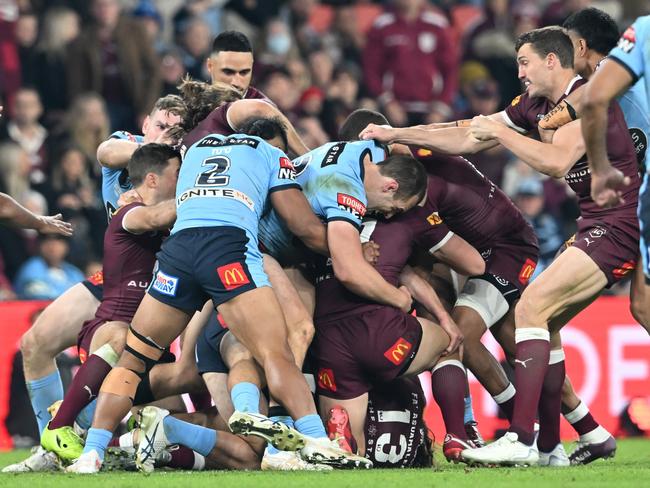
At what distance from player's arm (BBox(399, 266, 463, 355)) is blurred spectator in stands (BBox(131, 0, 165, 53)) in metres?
7.14

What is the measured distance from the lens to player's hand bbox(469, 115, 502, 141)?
832 cm

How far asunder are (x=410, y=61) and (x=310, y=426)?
9254mm

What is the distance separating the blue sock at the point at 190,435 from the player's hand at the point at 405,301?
142 cm

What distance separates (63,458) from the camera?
317 inches

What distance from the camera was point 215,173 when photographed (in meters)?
8.09

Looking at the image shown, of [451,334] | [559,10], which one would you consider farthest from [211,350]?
[559,10]

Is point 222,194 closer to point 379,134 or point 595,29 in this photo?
point 379,134

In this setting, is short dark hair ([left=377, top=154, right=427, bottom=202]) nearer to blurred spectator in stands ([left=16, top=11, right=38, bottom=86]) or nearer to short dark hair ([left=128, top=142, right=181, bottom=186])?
short dark hair ([left=128, top=142, right=181, bottom=186])

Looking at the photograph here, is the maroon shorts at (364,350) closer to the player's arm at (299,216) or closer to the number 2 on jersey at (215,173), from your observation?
the player's arm at (299,216)

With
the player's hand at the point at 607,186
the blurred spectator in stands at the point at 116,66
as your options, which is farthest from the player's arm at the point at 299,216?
the blurred spectator in stands at the point at 116,66

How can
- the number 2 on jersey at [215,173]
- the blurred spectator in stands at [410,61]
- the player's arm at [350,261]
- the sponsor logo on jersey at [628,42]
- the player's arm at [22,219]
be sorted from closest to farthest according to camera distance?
the sponsor logo on jersey at [628,42] < the number 2 on jersey at [215,173] < the player's arm at [350,261] < the player's arm at [22,219] < the blurred spectator in stands at [410,61]

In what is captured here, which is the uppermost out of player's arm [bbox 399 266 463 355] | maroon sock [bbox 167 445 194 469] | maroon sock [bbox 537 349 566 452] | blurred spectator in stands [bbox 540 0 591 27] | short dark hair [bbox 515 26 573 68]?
blurred spectator in stands [bbox 540 0 591 27]

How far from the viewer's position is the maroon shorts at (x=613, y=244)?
8109mm

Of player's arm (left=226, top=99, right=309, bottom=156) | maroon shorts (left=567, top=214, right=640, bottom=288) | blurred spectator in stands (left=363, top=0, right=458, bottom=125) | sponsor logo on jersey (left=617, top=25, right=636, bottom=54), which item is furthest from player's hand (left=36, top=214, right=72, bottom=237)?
blurred spectator in stands (left=363, top=0, right=458, bottom=125)
